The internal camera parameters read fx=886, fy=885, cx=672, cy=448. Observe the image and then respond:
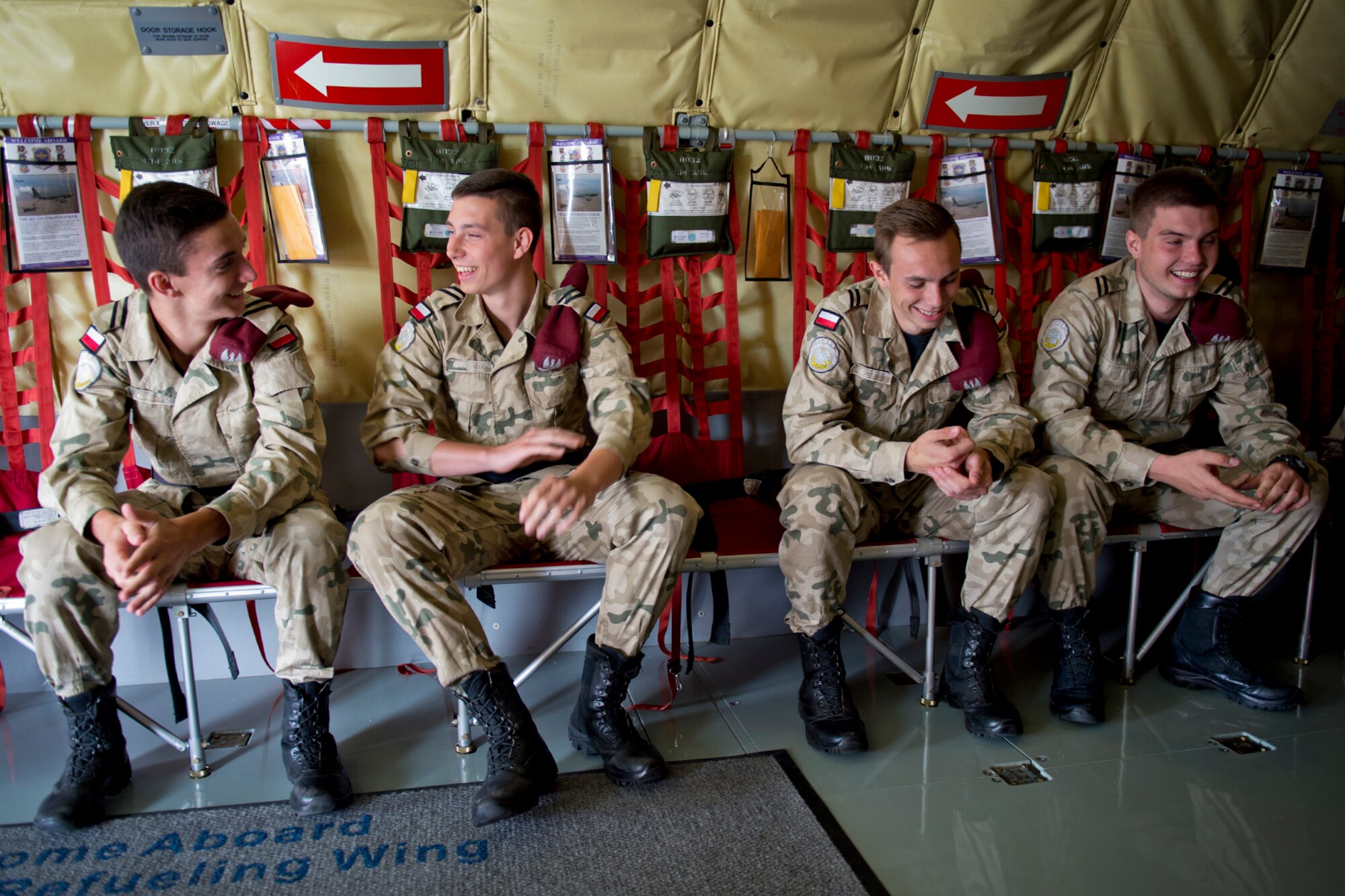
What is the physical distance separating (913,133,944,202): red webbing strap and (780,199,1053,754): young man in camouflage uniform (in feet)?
1.96

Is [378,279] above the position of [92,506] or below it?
above

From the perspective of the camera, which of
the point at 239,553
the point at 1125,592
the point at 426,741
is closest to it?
the point at 239,553

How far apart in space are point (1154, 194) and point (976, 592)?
142cm

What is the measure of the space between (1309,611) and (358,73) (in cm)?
356

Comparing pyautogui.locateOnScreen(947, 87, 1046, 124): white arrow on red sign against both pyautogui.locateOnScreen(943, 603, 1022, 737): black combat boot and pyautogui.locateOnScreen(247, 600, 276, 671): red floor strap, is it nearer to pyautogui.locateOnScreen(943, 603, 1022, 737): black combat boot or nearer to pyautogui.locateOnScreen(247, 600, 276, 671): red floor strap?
pyautogui.locateOnScreen(943, 603, 1022, 737): black combat boot

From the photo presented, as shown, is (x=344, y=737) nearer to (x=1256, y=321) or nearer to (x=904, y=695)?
(x=904, y=695)

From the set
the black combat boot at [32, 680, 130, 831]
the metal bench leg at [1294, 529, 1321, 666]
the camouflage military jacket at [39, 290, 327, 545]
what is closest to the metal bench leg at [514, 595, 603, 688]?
the camouflage military jacket at [39, 290, 327, 545]

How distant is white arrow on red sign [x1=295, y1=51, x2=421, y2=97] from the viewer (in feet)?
9.13

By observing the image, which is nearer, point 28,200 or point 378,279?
point 28,200

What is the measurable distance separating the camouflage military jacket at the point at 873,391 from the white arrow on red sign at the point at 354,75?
1522 millimetres

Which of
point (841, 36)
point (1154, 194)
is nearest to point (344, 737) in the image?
point (841, 36)

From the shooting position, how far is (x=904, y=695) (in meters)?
A: 2.78

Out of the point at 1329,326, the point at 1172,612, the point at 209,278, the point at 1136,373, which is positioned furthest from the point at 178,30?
the point at 1329,326

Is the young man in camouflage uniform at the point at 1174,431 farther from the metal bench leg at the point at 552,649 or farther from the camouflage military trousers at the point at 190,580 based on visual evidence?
the camouflage military trousers at the point at 190,580
